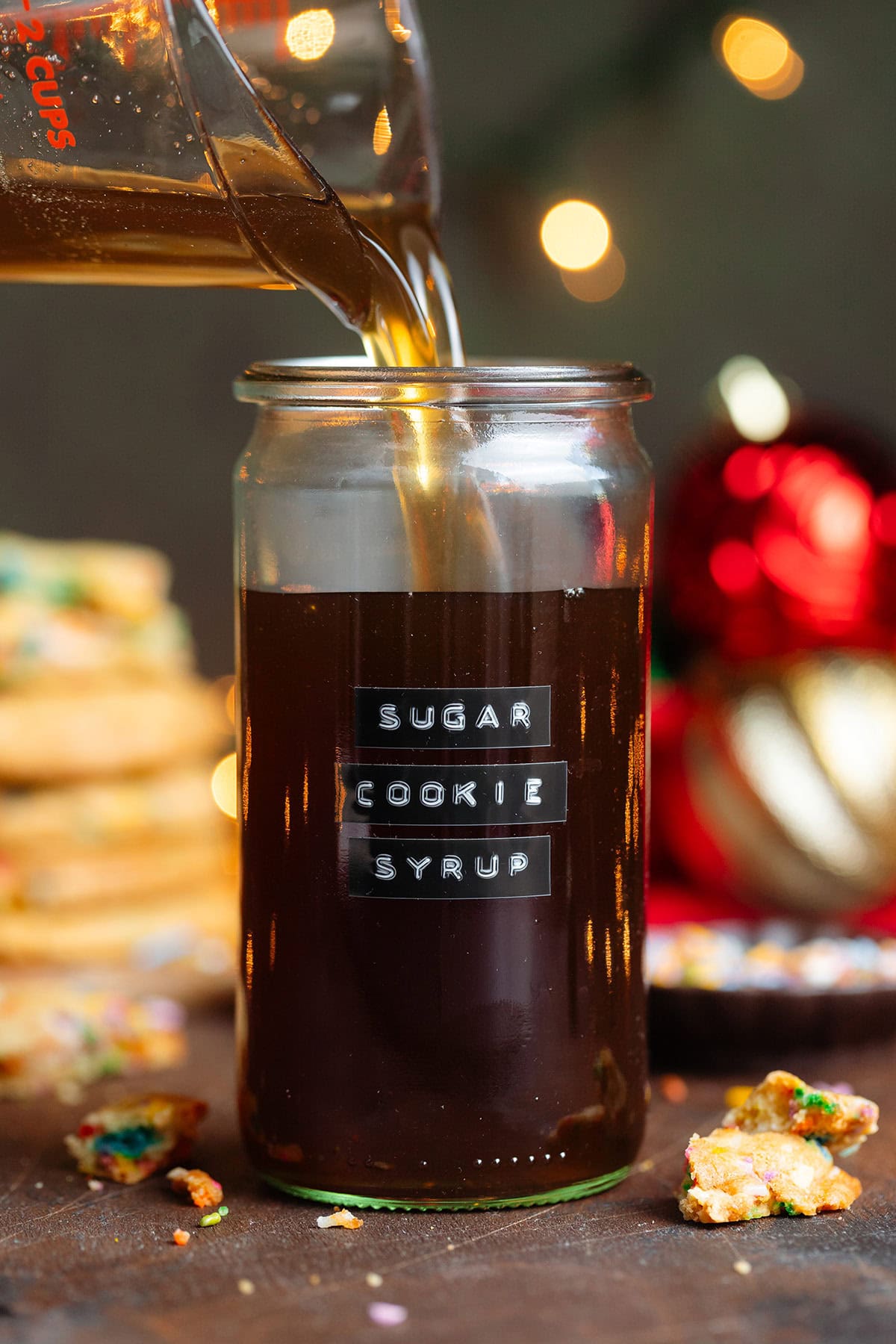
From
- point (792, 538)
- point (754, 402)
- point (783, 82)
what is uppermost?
point (783, 82)

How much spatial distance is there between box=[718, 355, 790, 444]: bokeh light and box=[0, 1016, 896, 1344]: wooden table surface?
781mm

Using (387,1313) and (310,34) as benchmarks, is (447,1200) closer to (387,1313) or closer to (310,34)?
(387,1313)

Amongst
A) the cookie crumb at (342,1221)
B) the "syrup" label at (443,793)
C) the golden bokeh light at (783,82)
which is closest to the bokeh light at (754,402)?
the golden bokeh light at (783,82)

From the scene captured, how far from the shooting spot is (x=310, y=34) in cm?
86

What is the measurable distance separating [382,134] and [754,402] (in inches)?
30.2

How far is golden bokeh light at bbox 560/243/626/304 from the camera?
1.72 m

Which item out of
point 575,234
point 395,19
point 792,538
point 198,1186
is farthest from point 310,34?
point 575,234

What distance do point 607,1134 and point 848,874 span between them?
546 mm

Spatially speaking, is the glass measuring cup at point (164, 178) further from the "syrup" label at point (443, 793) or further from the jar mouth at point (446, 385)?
the "syrup" label at point (443, 793)

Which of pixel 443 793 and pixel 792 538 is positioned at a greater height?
pixel 792 538

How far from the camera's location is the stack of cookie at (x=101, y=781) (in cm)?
135

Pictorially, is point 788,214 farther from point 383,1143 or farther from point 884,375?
point 383,1143

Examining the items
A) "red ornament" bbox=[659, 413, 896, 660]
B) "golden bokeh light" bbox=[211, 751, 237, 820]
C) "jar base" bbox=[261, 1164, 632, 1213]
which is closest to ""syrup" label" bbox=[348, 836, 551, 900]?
"jar base" bbox=[261, 1164, 632, 1213]

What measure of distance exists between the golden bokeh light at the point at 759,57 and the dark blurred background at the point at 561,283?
11 millimetres
